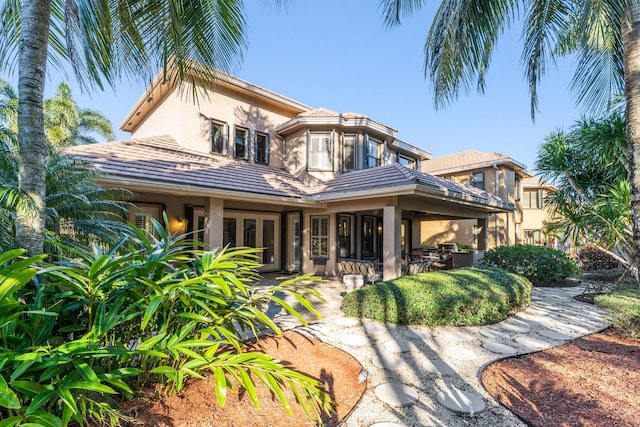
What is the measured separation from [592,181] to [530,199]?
19.0 meters

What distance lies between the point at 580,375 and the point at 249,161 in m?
11.2

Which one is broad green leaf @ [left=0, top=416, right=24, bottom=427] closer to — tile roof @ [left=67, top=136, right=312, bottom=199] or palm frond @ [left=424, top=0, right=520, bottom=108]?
tile roof @ [left=67, top=136, right=312, bottom=199]

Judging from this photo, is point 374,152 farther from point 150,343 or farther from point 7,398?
point 7,398

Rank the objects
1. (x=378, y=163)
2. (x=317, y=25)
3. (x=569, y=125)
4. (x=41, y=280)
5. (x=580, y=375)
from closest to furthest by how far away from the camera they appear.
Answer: (x=41, y=280) < (x=580, y=375) < (x=317, y=25) < (x=569, y=125) < (x=378, y=163)

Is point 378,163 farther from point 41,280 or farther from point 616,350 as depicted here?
point 41,280

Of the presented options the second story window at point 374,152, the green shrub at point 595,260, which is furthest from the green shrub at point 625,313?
the green shrub at point 595,260

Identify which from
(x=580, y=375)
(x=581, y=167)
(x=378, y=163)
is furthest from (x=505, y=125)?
(x=580, y=375)

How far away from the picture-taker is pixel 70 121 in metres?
20.5

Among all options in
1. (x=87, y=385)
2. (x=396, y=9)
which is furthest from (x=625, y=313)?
(x=87, y=385)

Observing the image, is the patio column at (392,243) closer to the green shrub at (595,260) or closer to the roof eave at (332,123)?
the roof eave at (332,123)

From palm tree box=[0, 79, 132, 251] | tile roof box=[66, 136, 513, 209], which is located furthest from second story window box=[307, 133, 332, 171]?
palm tree box=[0, 79, 132, 251]

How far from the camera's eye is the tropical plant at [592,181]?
6441mm

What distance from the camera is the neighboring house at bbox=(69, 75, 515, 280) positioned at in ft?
28.8

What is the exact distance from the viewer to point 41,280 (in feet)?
8.32
